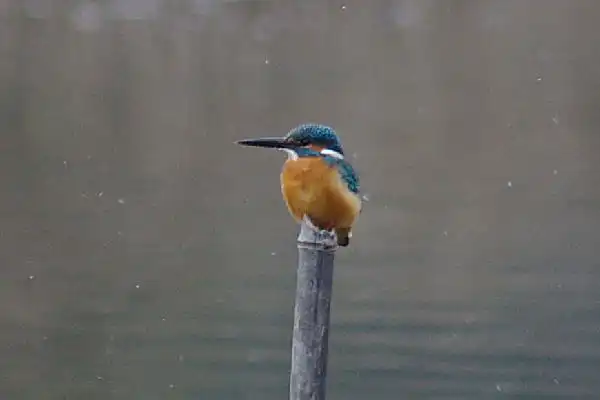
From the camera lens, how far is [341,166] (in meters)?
2.25

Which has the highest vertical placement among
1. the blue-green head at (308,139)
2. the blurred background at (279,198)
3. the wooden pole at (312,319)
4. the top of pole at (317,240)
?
the blurred background at (279,198)

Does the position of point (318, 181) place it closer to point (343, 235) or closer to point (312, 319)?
point (343, 235)

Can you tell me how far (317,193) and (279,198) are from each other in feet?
15.3

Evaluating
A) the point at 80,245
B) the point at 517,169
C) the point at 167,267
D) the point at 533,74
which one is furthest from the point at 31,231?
the point at 533,74

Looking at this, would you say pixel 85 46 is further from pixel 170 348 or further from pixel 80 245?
pixel 170 348

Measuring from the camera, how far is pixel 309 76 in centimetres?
880

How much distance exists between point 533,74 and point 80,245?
394cm

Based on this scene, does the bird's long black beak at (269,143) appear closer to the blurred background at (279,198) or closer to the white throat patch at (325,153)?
the white throat patch at (325,153)

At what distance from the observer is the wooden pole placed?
1.86 m

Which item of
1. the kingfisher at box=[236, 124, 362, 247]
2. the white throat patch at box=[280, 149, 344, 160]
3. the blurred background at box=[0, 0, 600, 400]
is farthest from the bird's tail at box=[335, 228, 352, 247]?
the blurred background at box=[0, 0, 600, 400]

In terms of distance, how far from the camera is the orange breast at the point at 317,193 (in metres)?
2.18

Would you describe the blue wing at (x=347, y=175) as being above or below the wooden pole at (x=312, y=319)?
above

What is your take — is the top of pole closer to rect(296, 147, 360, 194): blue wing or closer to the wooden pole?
the wooden pole

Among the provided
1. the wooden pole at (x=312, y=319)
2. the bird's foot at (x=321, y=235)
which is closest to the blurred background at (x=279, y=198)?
the bird's foot at (x=321, y=235)
